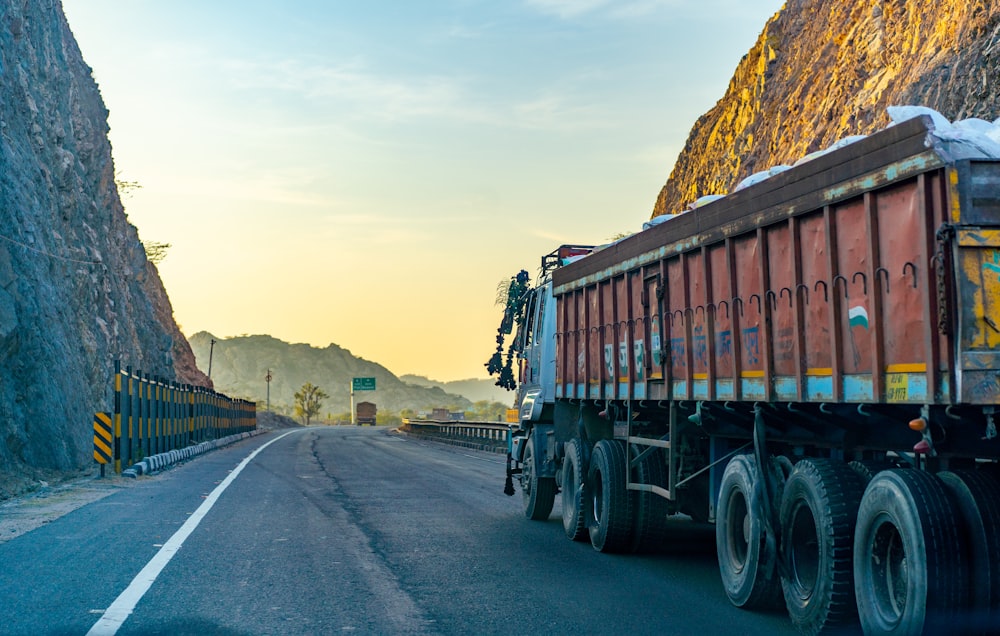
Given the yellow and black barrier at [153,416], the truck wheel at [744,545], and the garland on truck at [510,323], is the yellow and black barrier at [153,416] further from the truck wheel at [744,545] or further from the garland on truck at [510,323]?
the truck wheel at [744,545]

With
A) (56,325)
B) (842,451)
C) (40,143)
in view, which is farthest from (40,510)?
(40,143)

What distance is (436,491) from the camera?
18.8 meters

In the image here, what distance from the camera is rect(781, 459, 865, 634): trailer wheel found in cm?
676

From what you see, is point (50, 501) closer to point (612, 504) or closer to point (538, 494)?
point (538, 494)

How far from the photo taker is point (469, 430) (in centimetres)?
4825

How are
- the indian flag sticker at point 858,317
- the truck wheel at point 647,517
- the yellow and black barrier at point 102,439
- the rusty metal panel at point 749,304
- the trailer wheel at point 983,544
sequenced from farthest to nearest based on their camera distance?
the yellow and black barrier at point 102,439 < the truck wheel at point 647,517 < the rusty metal panel at point 749,304 < the indian flag sticker at point 858,317 < the trailer wheel at point 983,544

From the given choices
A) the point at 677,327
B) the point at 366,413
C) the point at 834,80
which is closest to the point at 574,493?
the point at 677,327

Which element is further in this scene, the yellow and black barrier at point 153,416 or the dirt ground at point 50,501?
the yellow and black barrier at point 153,416

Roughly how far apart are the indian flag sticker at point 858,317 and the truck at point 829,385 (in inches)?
0.7

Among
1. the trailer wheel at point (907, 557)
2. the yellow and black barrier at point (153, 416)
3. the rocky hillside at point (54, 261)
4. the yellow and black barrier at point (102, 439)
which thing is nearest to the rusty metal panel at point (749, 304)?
the trailer wheel at point (907, 557)

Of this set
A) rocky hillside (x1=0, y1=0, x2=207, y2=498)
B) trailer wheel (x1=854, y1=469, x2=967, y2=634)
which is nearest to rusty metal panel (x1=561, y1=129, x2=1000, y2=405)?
trailer wheel (x1=854, y1=469, x2=967, y2=634)

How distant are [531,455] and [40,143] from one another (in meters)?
29.6

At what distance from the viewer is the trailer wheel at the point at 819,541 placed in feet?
22.2

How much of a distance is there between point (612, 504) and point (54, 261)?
2807 cm
